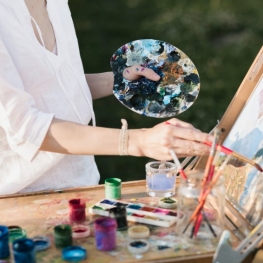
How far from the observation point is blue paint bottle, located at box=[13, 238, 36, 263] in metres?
1.38

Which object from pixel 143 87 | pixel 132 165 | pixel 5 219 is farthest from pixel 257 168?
pixel 132 165

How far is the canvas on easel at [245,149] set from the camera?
63.9 inches

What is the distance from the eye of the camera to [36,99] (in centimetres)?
186

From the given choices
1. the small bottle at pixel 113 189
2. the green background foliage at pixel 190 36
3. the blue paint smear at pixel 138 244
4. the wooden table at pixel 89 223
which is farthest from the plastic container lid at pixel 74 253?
the green background foliage at pixel 190 36

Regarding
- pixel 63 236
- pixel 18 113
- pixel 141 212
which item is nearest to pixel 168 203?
pixel 141 212

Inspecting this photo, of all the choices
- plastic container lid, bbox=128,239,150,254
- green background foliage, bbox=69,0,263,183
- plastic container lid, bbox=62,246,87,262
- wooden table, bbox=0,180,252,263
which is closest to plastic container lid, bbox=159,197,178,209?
wooden table, bbox=0,180,252,263

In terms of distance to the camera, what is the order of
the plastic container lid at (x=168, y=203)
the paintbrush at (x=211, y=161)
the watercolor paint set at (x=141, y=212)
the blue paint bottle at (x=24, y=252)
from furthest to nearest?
the plastic container lid at (x=168, y=203) → the watercolor paint set at (x=141, y=212) → the paintbrush at (x=211, y=161) → the blue paint bottle at (x=24, y=252)

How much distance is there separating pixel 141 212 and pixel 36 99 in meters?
0.48

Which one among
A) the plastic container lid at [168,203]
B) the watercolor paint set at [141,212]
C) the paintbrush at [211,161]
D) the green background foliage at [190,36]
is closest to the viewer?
the paintbrush at [211,161]

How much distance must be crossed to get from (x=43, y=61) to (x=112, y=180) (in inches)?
15.8

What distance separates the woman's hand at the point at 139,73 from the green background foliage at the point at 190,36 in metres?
2.46

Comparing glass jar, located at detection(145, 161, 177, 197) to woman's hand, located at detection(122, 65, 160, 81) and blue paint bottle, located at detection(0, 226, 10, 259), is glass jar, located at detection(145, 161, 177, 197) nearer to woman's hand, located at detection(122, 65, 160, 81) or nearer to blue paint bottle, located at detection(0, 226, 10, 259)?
woman's hand, located at detection(122, 65, 160, 81)

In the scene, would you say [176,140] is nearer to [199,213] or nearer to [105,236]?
[199,213]

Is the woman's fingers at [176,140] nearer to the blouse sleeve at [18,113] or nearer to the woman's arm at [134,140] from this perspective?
the woman's arm at [134,140]
